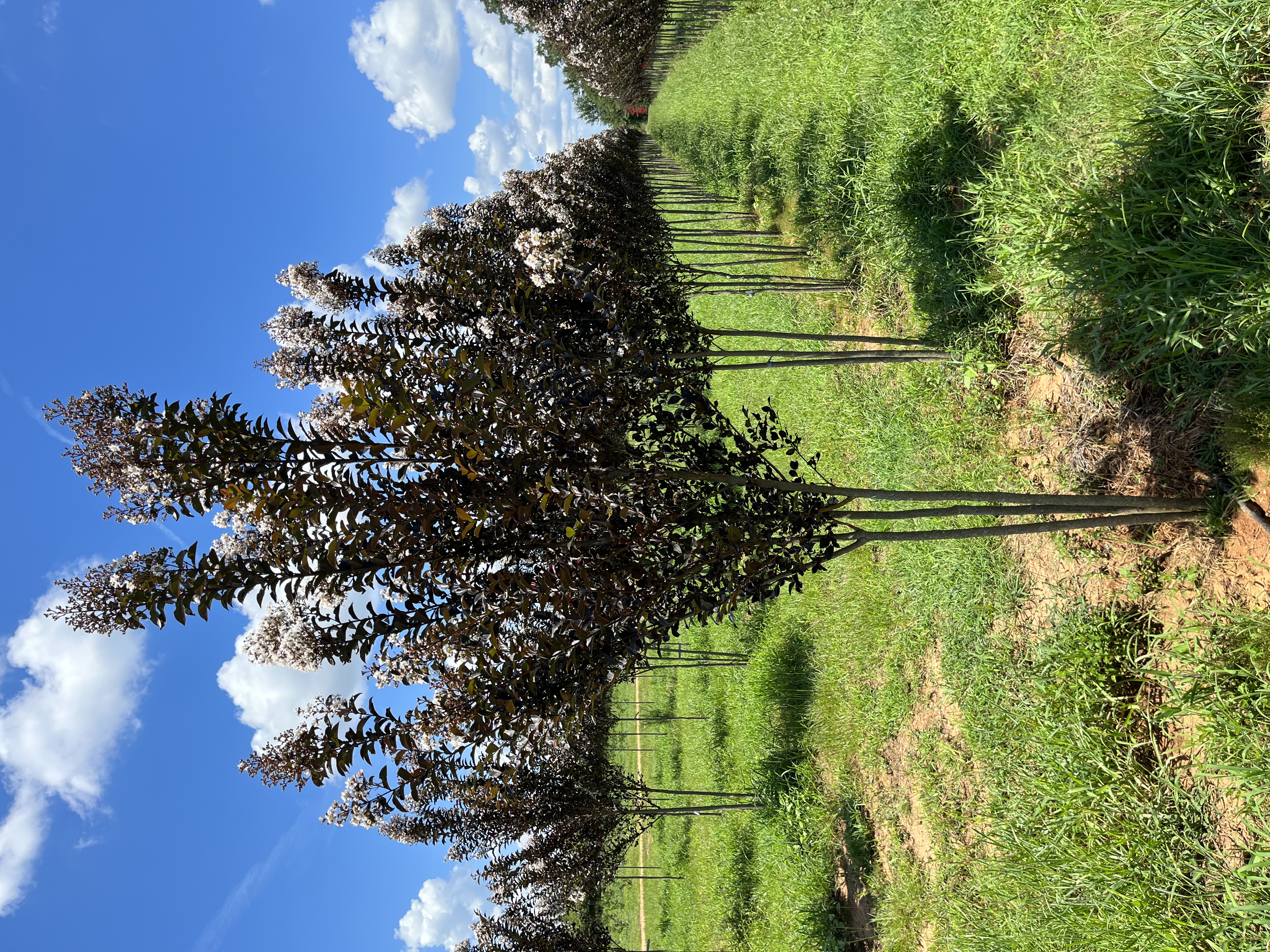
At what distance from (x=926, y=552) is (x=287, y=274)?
838 cm

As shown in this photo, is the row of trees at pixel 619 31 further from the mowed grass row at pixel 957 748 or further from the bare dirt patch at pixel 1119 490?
the bare dirt patch at pixel 1119 490

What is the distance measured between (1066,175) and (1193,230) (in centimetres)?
131

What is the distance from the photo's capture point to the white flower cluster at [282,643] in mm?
7676

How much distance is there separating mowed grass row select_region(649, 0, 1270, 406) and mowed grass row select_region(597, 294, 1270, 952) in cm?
129

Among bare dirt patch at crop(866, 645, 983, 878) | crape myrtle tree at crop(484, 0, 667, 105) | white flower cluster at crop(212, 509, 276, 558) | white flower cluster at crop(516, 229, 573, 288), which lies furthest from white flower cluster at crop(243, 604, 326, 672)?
crape myrtle tree at crop(484, 0, 667, 105)

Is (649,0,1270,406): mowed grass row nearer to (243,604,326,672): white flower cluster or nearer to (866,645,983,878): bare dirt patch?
(866,645,983,878): bare dirt patch

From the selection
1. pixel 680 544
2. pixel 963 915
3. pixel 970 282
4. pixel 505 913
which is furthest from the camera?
pixel 505 913

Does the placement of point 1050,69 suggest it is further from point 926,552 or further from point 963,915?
point 963,915

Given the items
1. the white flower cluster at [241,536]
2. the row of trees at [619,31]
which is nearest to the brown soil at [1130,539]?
the white flower cluster at [241,536]

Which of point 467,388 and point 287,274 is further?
point 287,274

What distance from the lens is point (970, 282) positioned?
6.67 m

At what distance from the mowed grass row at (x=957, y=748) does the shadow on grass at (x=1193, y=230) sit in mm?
1478

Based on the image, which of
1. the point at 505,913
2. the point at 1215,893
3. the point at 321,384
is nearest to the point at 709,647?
the point at 505,913

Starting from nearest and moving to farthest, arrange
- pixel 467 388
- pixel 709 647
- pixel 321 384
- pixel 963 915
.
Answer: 1. pixel 467 388
2. pixel 963 915
3. pixel 321 384
4. pixel 709 647
